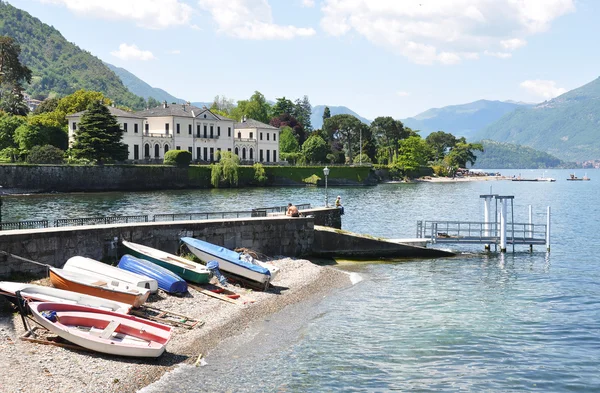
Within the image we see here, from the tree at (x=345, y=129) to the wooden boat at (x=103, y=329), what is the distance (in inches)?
5518

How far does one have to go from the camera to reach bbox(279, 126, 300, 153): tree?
146625 millimetres

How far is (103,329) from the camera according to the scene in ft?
55.1

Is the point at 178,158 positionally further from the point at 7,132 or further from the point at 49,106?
the point at 49,106

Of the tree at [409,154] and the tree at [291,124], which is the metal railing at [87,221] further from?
the tree at [291,124]

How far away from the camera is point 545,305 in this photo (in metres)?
24.9

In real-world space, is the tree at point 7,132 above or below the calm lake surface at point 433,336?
above

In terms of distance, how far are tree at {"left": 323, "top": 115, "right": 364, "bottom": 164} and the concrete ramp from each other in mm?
121283

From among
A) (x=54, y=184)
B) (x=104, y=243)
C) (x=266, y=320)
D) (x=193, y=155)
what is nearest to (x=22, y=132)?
(x=54, y=184)

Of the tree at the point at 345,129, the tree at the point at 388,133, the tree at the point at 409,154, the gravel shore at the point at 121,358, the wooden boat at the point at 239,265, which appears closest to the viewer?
the gravel shore at the point at 121,358

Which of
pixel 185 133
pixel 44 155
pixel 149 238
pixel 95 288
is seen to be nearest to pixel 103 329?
pixel 95 288

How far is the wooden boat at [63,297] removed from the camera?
17844 mm

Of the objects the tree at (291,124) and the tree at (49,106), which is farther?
the tree at (291,124)

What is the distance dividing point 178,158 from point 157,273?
79.2m

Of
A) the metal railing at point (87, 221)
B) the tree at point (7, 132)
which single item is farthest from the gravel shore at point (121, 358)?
the tree at point (7, 132)
